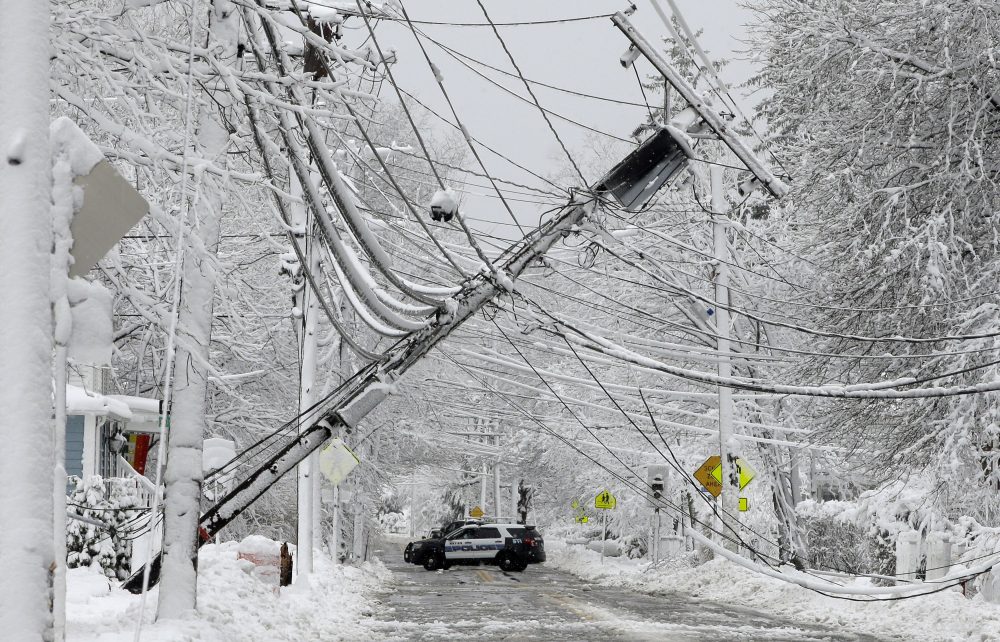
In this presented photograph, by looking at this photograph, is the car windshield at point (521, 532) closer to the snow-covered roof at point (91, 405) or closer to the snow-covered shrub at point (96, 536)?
the snow-covered roof at point (91, 405)

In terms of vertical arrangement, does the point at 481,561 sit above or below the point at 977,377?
Answer: below

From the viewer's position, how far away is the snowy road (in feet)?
51.0

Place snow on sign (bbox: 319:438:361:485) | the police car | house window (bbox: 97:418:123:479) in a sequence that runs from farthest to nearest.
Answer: the police car → house window (bbox: 97:418:123:479) → snow on sign (bbox: 319:438:361:485)

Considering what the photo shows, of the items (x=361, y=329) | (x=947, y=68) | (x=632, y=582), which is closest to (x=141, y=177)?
(x=947, y=68)

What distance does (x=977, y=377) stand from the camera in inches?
563

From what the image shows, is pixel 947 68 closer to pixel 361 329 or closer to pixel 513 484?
pixel 361 329

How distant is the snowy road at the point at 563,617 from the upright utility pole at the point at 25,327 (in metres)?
10.1

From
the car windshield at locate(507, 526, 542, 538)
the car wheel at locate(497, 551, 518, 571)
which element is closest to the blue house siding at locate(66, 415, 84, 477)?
the car wheel at locate(497, 551, 518, 571)

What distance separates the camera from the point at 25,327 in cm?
562

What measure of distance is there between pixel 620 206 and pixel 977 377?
4878 millimetres

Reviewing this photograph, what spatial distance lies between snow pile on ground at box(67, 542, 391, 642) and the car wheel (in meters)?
17.3

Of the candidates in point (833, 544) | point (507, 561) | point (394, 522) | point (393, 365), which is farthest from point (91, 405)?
point (394, 522)

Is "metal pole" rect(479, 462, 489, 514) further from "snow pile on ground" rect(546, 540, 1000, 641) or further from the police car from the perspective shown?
"snow pile on ground" rect(546, 540, 1000, 641)

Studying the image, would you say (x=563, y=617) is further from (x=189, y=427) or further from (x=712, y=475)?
(x=189, y=427)
